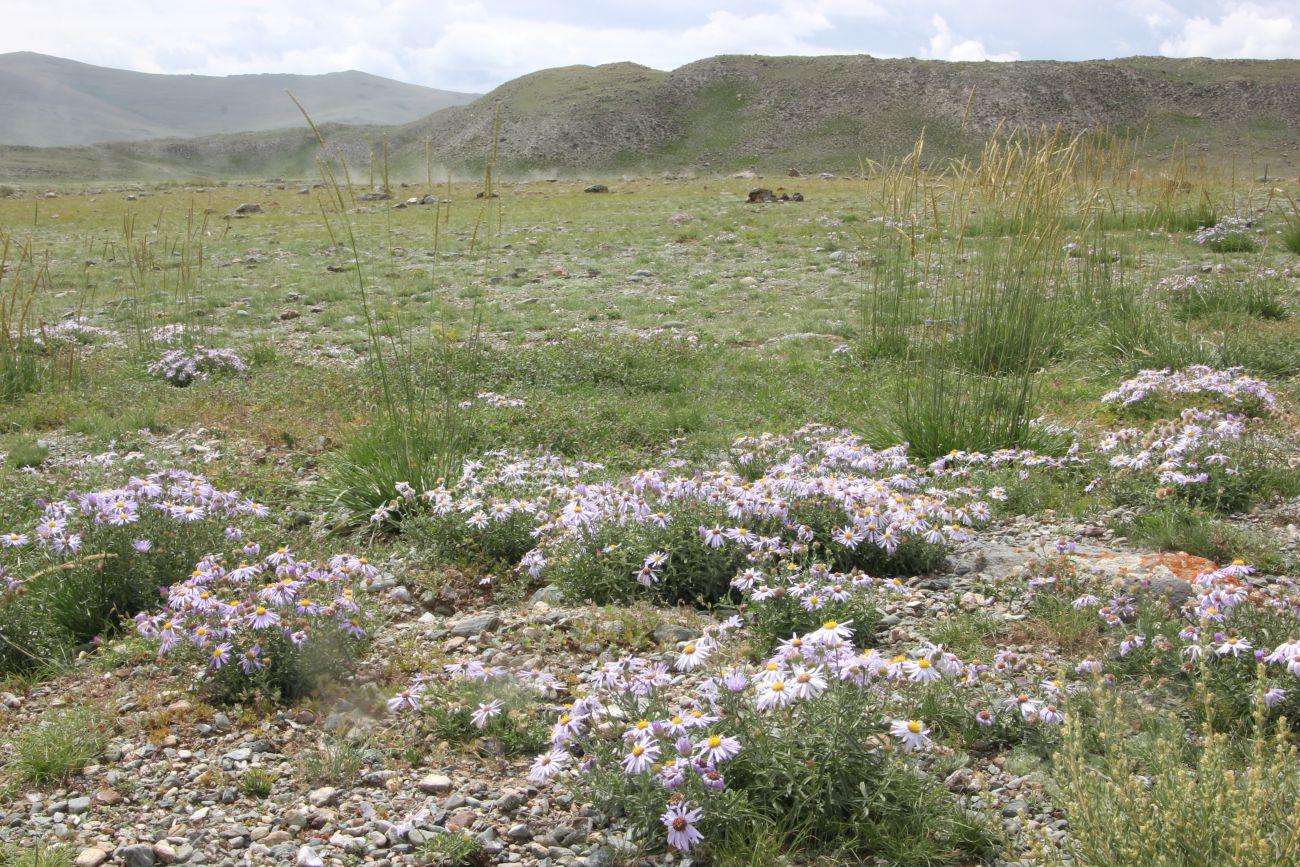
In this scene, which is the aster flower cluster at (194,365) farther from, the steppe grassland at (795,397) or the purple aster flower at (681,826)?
the purple aster flower at (681,826)

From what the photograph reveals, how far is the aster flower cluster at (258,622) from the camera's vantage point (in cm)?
375

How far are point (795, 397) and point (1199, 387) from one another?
11.2ft

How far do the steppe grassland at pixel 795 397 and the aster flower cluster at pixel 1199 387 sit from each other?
58mm

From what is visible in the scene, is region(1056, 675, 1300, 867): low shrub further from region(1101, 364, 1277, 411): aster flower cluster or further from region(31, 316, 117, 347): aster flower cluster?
region(31, 316, 117, 347): aster flower cluster

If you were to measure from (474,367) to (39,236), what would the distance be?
22.9 m

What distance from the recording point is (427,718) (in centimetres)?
363

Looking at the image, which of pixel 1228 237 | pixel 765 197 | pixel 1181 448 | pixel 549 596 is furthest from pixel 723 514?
pixel 765 197

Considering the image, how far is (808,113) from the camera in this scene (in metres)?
92.3

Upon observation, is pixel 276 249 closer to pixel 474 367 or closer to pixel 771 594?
pixel 474 367

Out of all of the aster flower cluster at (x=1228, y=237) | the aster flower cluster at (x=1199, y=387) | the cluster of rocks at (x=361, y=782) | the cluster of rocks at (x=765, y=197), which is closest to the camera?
A: the cluster of rocks at (x=361, y=782)

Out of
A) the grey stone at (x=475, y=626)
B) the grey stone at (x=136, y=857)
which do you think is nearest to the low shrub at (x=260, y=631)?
the grey stone at (x=475, y=626)

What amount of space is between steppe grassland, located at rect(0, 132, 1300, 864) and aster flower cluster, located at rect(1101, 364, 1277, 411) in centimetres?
6

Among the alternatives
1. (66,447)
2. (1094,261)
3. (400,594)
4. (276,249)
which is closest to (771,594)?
(400,594)

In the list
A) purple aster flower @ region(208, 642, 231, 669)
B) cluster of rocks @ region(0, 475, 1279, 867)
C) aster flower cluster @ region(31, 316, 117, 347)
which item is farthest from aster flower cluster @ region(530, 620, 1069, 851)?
aster flower cluster @ region(31, 316, 117, 347)
